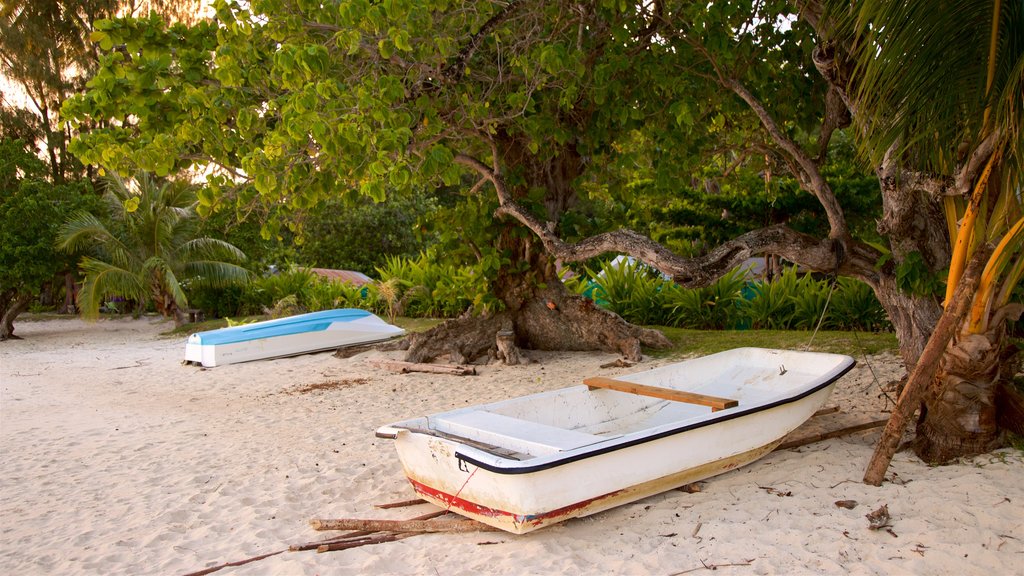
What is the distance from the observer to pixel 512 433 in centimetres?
460

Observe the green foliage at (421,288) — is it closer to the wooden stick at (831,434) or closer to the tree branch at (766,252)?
the tree branch at (766,252)

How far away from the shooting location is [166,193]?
653 inches

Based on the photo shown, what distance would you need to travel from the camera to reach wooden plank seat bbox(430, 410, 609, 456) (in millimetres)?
4328

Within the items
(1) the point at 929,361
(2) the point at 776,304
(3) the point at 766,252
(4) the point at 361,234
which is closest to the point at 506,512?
(1) the point at 929,361

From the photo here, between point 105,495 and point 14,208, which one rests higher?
point 14,208

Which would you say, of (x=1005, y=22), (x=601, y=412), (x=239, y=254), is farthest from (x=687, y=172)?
(x=239, y=254)

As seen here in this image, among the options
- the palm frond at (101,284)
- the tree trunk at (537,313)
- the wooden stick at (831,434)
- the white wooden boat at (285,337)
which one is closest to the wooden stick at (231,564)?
the wooden stick at (831,434)

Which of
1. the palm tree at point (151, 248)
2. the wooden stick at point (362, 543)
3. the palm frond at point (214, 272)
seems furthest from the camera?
the palm frond at point (214, 272)

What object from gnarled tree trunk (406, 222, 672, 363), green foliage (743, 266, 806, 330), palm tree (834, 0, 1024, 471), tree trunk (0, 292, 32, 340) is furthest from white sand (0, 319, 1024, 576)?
tree trunk (0, 292, 32, 340)

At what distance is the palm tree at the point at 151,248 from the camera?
15719 mm

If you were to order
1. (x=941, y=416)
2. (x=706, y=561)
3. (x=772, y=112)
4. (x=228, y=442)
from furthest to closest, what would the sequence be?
(x=772, y=112)
(x=228, y=442)
(x=941, y=416)
(x=706, y=561)

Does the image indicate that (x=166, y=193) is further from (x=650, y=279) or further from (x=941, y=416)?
(x=941, y=416)

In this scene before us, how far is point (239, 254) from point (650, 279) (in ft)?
31.1

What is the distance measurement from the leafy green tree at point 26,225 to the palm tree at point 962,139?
16.0m
